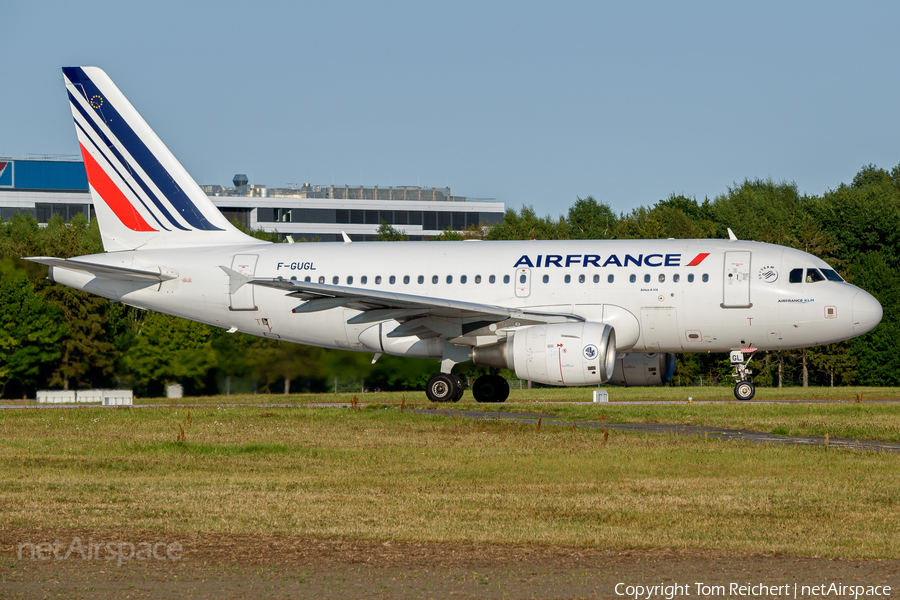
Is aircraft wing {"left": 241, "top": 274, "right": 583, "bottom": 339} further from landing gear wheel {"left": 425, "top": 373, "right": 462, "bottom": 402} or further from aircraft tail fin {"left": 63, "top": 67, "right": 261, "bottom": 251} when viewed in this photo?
aircraft tail fin {"left": 63, "top": 67, "right": 261, "bottom": 251}

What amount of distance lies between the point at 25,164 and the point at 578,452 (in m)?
131

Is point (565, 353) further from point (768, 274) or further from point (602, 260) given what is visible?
point (768, 274)

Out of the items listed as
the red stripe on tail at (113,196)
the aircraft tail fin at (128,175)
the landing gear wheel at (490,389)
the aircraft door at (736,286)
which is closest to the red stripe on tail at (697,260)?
the aircraft door at (736,286)

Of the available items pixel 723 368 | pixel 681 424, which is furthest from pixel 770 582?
pixel 723 368

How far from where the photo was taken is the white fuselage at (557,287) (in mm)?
28688

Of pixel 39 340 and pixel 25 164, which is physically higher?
pixel 25 164

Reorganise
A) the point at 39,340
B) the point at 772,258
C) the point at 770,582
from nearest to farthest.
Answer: the point at 770,582, the point at 772,258, the point at 39,340

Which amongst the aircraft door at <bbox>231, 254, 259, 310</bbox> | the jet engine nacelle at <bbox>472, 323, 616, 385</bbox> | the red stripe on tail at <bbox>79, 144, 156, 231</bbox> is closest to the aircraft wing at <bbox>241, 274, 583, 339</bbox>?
the jet engine nacelle at <bbox>472, 323, 616, 385</bbox>

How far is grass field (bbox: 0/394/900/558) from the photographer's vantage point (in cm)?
1281

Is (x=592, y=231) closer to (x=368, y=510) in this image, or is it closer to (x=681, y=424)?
(x=681, y=424)

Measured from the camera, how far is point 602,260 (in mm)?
29453

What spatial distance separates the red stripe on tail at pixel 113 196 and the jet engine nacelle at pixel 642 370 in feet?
49.4

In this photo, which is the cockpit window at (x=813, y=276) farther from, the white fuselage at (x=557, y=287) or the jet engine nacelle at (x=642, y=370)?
the jet engine nacelle at (x=642, y=370)

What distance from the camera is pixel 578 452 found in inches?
818
